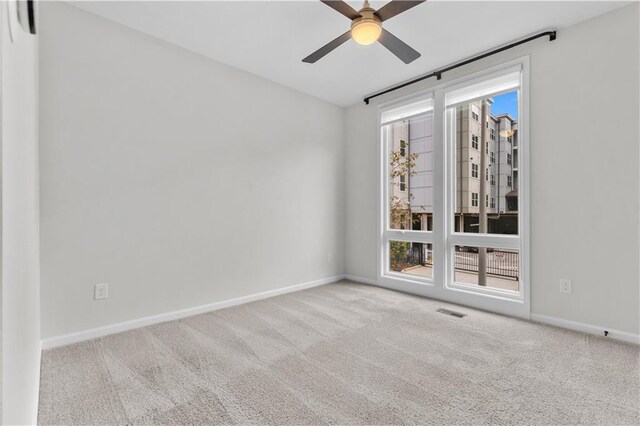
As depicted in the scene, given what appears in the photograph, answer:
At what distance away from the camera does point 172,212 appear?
3.02m

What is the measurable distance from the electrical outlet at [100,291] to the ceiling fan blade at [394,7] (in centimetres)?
301

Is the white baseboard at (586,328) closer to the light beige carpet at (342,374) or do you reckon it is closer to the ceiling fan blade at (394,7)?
the light beige carpet at (342,374)

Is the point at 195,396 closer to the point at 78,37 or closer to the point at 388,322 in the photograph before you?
the point at 388,322

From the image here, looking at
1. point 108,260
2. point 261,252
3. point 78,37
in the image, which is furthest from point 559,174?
point 78,37

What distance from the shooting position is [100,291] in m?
2.60

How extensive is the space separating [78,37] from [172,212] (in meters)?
1.58

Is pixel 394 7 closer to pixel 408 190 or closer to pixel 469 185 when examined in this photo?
pixel 469 185

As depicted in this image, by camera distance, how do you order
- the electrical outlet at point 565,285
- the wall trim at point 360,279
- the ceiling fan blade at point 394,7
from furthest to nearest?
the wall trim at point 360,279, the electrical outlet at point 565,285, the ceiling fan blade at point 394,7

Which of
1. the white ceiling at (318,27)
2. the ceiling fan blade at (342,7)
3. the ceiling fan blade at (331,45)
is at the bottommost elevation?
the ceiling fan blade at (331,45)

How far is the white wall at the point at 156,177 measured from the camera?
7.98 feet

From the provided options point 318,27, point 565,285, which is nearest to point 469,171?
point 565,285

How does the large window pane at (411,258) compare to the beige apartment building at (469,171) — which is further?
the large window pane at (411,258)

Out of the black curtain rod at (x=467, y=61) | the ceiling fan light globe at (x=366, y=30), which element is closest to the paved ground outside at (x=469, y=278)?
the black curtain rod at (x=467, y=61)

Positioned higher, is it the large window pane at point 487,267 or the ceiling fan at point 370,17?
the ceiling fan at point 370,17
